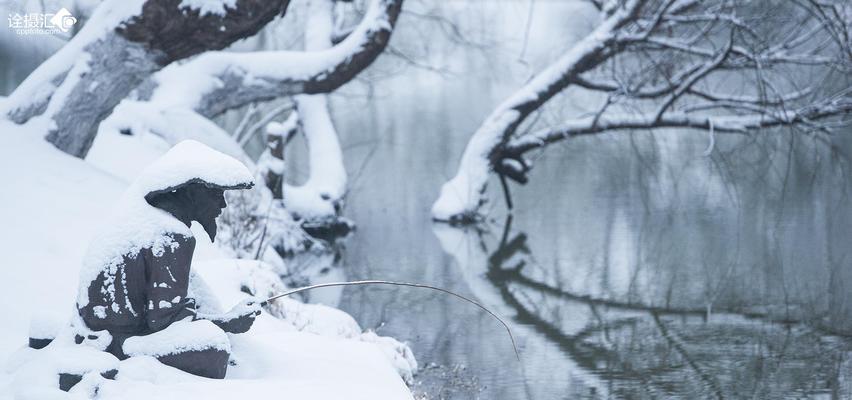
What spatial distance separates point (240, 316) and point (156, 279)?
1.38 feet

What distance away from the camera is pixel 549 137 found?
579 inches

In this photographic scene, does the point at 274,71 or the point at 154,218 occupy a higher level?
the point at 274,71

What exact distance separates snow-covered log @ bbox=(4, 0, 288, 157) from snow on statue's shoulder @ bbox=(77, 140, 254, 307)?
4364 millimetres

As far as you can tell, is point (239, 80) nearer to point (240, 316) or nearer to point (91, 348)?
point (240, 316)

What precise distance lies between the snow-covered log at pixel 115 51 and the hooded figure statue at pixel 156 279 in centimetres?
441

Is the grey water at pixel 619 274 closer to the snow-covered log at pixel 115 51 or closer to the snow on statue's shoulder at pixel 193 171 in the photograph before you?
the snow-covered log at pixel 115 51

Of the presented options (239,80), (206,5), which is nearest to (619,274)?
(239,80)

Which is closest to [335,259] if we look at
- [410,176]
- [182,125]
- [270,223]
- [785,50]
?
[270,223]

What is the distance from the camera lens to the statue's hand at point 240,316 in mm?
3939

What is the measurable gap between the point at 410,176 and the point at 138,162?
311 inches

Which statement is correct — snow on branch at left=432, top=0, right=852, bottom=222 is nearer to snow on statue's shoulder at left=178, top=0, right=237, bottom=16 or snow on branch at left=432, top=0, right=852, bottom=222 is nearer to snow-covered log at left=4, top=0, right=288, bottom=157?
snow-covered log at left=4, top=0, right=288, bottom=157

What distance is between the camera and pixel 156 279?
366 centimetres

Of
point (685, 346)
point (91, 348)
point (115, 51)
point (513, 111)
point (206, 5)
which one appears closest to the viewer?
point (91, 348)

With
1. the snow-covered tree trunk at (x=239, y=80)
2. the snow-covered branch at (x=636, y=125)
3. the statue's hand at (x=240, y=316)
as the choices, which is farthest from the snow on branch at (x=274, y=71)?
the statue's hand at (x=240, y=316)
